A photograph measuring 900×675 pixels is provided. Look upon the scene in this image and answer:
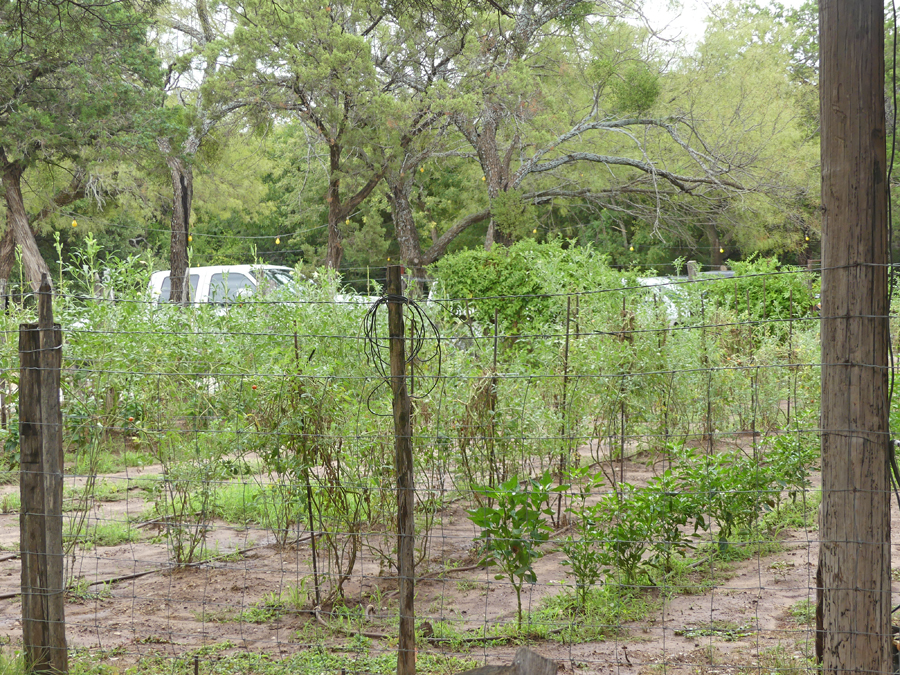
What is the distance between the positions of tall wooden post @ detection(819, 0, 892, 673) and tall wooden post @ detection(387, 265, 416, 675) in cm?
149

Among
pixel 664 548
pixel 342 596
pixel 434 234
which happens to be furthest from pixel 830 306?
pixel 434 234

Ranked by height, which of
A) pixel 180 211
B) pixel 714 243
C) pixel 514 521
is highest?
pixel 180 211

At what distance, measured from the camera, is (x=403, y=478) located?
3.13 metres

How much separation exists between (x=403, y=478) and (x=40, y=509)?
1541 mm

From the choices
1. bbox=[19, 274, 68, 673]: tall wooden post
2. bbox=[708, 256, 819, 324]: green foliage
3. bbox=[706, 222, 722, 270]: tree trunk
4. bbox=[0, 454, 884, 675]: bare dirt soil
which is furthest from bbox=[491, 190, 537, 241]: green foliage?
bbox=[19, 274, 68, 673]: tall wooden post

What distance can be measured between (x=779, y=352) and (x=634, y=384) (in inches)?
80.9

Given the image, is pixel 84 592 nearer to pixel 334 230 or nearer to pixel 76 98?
pixel 76 98

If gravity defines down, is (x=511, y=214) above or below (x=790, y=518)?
above

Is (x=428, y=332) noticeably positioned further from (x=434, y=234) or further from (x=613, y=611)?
(x=434, y=234)

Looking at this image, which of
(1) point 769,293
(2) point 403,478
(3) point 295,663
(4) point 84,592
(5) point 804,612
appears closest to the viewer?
(2) point 403,478

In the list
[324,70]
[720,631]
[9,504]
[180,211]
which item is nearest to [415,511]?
[720,631]

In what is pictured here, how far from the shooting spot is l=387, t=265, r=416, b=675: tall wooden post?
3092 mm

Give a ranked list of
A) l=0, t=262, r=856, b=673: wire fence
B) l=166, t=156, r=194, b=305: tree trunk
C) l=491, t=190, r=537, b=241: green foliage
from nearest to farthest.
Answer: l=0, t=262, r=856, b=673: wire fence
l=491, t=190, r=537, b=241: green foliage
l=166, t=156, r=194, b=305: tree trunk

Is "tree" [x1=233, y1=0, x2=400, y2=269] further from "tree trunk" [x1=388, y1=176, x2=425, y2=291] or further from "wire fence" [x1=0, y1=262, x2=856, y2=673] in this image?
"wire fence" [x1=0, y1=262, x2=856, y2=673]
